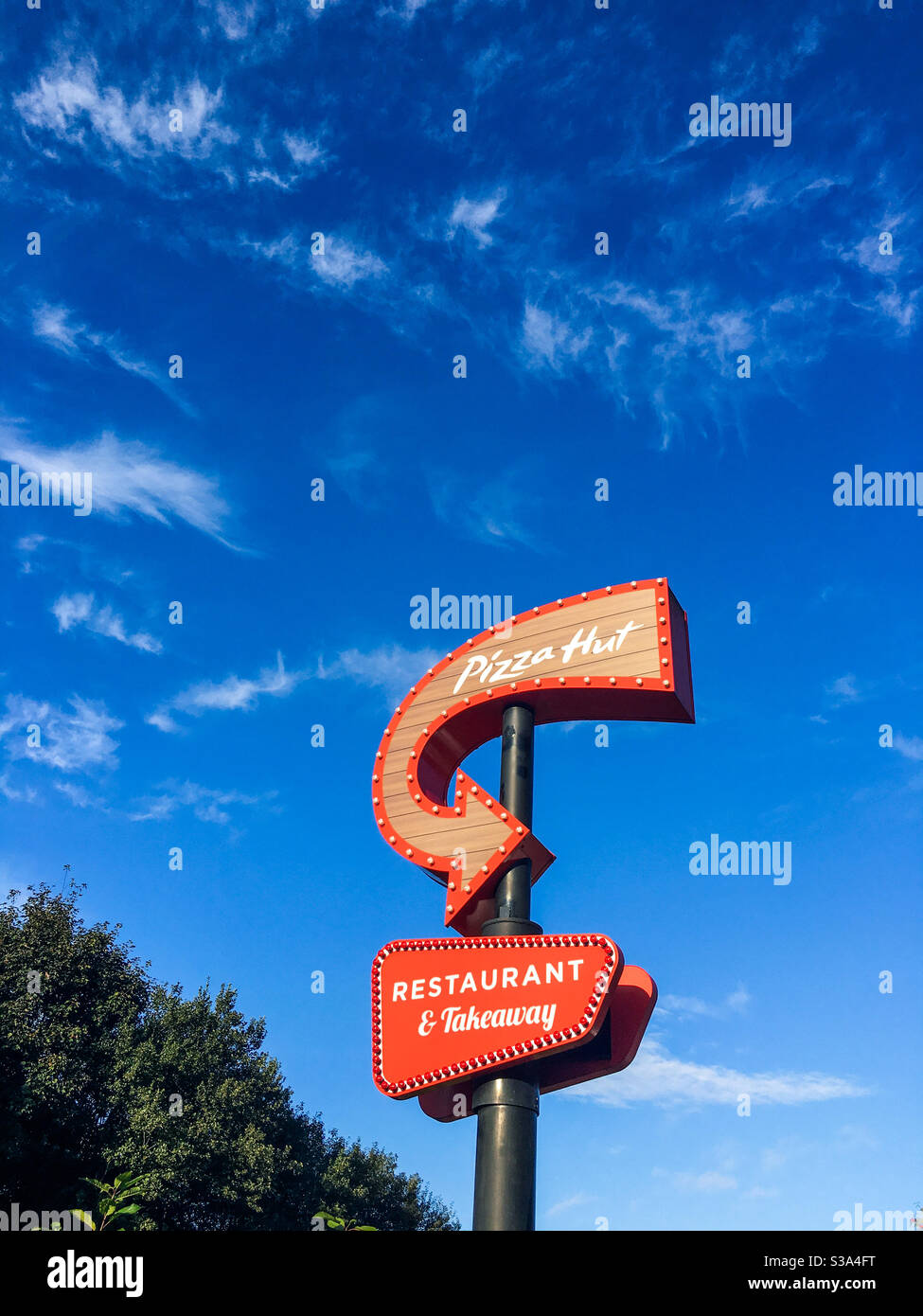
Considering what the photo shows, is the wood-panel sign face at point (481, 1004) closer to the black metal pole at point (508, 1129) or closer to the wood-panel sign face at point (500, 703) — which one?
the black metal pole at point (508, 1129)

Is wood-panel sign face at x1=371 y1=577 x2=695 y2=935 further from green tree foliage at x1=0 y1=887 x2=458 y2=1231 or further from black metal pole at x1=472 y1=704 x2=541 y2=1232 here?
green tree foliage at x1=0 y1=887 x2=458 y2=1231

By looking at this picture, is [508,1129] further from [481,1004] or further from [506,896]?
[506,896]

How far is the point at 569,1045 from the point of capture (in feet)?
38.3

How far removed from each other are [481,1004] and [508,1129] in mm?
1404

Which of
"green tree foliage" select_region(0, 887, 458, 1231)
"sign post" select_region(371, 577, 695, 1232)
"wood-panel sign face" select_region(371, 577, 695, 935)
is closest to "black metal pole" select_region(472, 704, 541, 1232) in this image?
"sign post" select_region(371, 577, 695, 1232)

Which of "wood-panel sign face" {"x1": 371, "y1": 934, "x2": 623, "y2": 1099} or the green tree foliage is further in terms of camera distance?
the green tree foliage

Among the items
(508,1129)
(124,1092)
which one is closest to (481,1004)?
(508,1129)

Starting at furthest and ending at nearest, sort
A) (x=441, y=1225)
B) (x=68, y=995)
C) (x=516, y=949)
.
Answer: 1. (x=441, y=1225)
2. (x=68, y=995)
3. (x=516, y=949)

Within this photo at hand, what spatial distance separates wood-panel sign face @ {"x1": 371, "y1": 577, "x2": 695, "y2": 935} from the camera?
13445 millimetres

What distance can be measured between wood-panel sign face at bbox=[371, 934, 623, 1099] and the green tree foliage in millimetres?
18538

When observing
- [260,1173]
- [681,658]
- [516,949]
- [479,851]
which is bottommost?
[260,1173]

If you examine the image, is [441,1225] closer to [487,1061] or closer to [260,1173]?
[260,1173]
